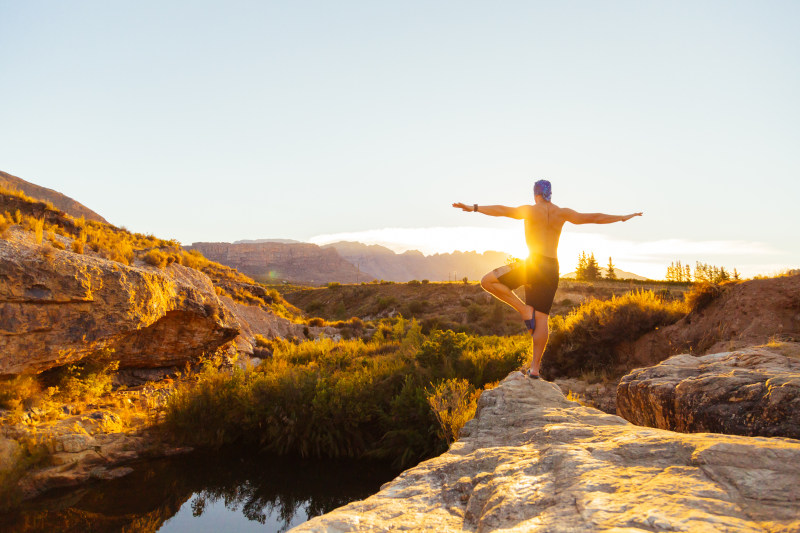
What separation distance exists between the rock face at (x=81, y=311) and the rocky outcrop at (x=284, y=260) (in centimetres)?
13952

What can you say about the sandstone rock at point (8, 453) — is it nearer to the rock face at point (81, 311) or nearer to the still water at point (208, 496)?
the still water at point (208, 496)

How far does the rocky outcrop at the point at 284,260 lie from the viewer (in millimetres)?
154375

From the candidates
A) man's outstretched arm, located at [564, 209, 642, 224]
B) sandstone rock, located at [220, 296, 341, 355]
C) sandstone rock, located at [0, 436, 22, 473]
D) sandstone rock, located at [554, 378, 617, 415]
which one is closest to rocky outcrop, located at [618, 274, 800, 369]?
sandstone rock, located at [554, 378, 617, 415]

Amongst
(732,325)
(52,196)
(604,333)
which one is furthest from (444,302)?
(52,196)

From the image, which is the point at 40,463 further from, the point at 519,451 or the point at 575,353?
the point at 575,353

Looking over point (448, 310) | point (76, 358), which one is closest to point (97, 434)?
point (76, 358)

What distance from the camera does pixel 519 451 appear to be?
3.19 meters

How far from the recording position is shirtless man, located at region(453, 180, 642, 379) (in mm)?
5566

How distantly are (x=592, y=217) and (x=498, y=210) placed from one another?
111cm

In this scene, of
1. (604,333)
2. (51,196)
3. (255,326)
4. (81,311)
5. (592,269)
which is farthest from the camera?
(51,196)

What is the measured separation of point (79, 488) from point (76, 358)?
2.60 meters

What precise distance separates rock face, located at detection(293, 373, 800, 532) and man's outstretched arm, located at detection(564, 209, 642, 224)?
9.03 feet

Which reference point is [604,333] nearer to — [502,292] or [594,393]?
[594,393]

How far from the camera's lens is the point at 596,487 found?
2135mm
